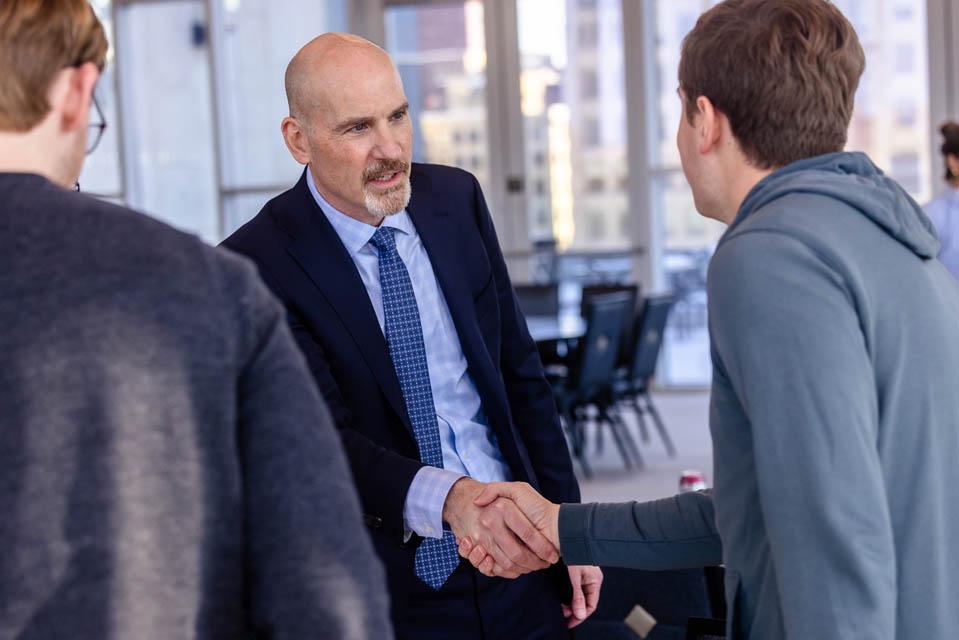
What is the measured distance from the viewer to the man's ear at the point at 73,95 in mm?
1156

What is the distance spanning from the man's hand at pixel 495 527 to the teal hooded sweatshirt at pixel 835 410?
637 mm

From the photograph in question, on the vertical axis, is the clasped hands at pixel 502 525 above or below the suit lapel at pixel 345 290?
below

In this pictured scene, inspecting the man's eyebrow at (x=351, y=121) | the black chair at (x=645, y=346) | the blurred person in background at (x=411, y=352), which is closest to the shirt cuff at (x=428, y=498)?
the blurred person in background at (x=411, y=352)

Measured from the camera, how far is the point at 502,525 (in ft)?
7.06

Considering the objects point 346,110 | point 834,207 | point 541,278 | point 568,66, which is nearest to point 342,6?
point 568,66

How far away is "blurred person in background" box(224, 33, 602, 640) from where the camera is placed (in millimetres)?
2197

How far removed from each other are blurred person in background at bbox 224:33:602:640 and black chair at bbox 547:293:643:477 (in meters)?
4.74

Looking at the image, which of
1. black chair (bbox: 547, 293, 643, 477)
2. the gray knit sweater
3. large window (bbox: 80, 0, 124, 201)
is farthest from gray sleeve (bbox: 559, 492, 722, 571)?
large window (bbox: 80, 0, 124, 201)

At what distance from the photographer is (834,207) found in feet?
4.95

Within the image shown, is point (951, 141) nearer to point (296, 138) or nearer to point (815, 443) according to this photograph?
point (296, 138)

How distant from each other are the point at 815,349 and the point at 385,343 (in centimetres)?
97

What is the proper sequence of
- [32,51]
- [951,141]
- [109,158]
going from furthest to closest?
[109,158] < [951,141] < [32,51]

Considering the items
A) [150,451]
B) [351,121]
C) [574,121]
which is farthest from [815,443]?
[574,121]

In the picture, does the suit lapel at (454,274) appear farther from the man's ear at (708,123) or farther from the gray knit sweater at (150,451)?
the gray knit sweater at (150,451)
